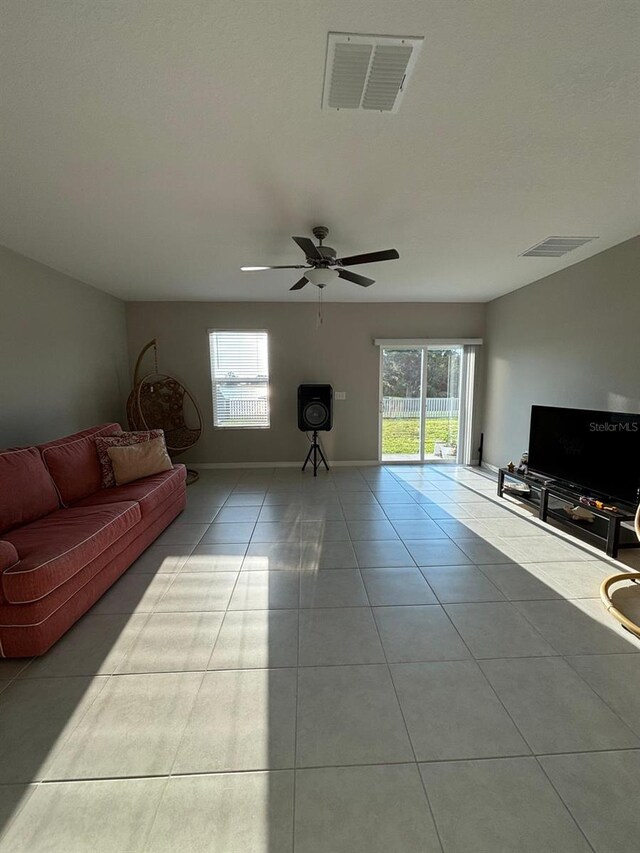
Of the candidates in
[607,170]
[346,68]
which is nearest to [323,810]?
[346,68]

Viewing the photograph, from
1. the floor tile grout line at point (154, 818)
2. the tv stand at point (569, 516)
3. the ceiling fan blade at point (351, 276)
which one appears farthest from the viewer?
the ceiling fan blade at point (351, 276)

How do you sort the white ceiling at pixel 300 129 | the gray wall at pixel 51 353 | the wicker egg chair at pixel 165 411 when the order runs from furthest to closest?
the wicker egg chair at pixel 165 411 → the gray wall at pixel 51 353 → the white ceiling at pixel 300 129

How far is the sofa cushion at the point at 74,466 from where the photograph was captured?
2.84 m

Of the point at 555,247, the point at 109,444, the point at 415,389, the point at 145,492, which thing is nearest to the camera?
the point at 145,492

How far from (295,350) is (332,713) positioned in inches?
183

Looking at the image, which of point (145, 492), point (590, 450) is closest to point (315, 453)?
point (145, 492)

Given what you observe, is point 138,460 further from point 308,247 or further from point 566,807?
point 566,807

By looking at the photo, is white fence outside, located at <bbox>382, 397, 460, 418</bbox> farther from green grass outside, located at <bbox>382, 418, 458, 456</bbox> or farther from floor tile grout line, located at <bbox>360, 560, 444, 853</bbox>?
floor tile grout line, located at <bbox>360, 560, 444, 853</bbox>

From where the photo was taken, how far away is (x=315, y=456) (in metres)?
5.32

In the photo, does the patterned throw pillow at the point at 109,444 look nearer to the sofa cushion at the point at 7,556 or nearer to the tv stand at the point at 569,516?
the sofa cushion at the point at 7,556

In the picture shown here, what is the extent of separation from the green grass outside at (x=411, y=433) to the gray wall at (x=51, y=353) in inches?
160

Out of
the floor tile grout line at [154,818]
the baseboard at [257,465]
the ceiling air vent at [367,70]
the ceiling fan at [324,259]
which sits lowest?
the floor tile grout line at [154,818]

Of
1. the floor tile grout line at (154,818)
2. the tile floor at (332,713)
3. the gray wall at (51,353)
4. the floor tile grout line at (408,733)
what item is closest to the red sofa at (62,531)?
the tile floor at (332,713)

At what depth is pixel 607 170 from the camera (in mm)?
2037
